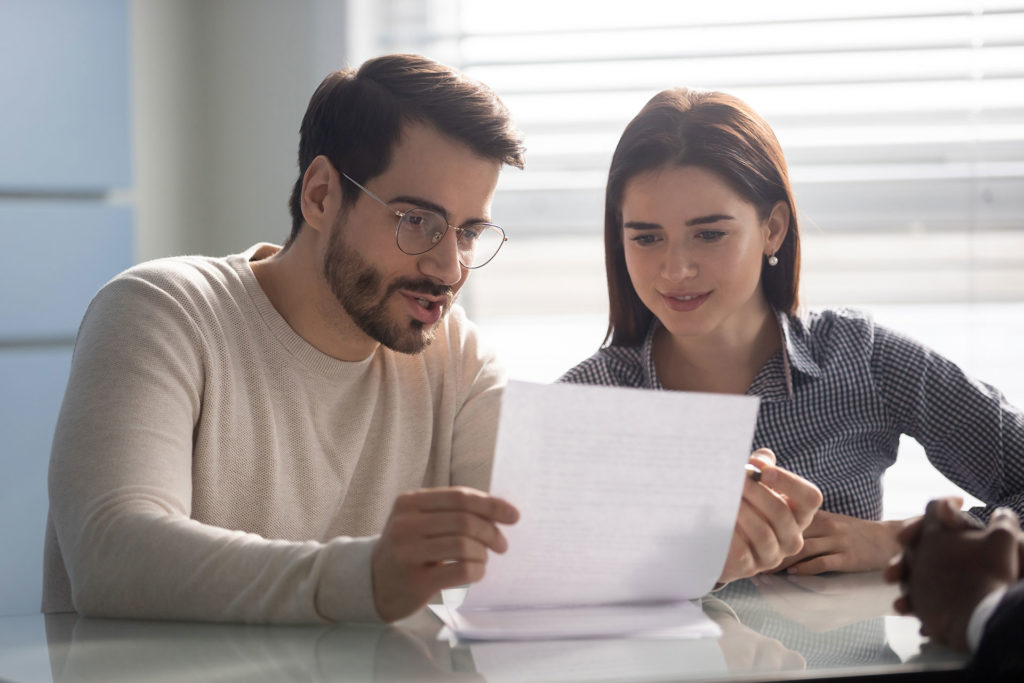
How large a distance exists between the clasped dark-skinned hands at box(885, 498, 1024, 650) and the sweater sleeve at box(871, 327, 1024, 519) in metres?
0.73

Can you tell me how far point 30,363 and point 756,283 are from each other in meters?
1.59

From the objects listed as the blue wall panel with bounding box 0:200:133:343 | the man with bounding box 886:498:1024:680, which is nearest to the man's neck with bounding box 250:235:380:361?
the man with bounding box 886:498:1024:680

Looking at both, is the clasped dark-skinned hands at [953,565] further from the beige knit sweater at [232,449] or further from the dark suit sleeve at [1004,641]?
the beige knit sweater at [232,449]

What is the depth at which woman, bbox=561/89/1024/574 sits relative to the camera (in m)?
1.51

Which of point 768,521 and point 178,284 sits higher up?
point 178,284

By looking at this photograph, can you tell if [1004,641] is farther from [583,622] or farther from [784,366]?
[784,366]

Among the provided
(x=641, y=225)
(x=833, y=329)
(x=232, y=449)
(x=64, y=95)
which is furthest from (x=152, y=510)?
(x=64, y=95)

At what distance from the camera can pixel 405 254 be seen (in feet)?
4.34

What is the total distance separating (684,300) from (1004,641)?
35.8 inches

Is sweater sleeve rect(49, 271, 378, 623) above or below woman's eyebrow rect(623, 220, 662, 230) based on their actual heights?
below

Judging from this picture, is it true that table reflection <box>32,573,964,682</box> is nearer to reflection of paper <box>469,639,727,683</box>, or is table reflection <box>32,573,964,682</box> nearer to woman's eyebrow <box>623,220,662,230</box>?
reflection of paper <box>469,639,727,683</box>

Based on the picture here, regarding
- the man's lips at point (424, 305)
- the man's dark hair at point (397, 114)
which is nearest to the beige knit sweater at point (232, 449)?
the man's lips at point (424, 305)

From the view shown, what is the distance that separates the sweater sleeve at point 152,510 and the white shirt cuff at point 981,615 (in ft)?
1.55

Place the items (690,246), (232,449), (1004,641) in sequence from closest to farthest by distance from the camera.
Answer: (1004,641)
(232,449)
(690,246)
